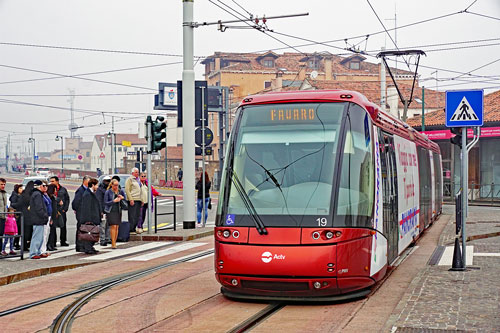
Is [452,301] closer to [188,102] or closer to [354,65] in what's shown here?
[188,102]

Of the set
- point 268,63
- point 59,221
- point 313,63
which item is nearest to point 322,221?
point 59,221

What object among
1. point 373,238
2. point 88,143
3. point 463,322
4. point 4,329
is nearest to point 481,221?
point 373,238

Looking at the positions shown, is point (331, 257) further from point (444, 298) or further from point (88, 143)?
point (88, 143)

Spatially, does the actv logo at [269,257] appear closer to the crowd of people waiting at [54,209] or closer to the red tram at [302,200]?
the red tram at [302,200]

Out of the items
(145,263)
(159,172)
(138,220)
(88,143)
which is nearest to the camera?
(145,263)

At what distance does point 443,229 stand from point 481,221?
2968 millimetres

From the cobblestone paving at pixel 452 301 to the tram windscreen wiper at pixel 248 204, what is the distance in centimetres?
183

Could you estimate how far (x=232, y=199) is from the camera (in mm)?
9070

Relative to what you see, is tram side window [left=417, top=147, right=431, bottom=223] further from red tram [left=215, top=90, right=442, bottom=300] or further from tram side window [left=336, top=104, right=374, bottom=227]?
tram side window [left=336, top=104, right=374, bottom=227]

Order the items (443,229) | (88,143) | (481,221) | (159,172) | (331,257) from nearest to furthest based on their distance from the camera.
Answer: (331,257), (443,229), (481,221), (159,172), (88,143)

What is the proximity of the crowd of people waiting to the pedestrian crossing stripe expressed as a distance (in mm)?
7708

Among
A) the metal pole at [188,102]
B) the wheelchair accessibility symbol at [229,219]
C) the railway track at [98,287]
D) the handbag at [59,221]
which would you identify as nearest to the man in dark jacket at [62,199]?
the handbag at [59,221]

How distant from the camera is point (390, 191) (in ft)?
36.3

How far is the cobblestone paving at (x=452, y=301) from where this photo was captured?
7.32 metres
